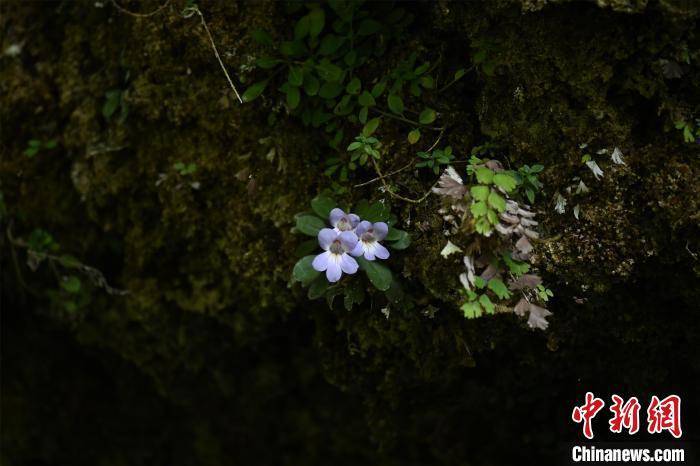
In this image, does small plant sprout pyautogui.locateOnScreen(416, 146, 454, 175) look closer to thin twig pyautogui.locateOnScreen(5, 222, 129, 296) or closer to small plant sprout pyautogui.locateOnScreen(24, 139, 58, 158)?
thin twig pyautogui.locateOnScreen(5, 222, 129, 296)

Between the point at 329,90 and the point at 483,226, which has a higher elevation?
the point at 329,90

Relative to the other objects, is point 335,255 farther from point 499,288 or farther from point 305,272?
point 499,288

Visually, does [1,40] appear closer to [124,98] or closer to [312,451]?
[124,98]

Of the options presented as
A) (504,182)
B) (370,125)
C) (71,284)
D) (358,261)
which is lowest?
(71,284)

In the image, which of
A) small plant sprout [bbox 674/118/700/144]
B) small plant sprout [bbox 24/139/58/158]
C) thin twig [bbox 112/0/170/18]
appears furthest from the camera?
small plant sprout [bbox 24/139/58/158]

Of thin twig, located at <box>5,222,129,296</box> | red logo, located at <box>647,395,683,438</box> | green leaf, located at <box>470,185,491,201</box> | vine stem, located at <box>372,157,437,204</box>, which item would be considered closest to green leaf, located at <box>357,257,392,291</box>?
vine stem, located at <box>372,157,437,204</box>

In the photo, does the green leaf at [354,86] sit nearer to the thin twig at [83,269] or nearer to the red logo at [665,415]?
the thin twig at [83,269]

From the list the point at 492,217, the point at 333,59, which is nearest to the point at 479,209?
the point at 492,217
